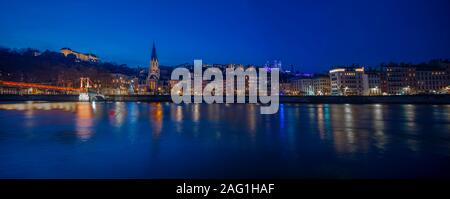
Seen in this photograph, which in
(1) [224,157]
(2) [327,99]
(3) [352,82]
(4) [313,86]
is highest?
(3) [352,82]

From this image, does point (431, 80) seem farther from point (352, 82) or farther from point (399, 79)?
point (352, 82)

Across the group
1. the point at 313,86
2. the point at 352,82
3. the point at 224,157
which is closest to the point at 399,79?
the point at 352,82

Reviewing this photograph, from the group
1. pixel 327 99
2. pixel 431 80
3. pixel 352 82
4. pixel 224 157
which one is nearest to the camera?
pixel 224 157

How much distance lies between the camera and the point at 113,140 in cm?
1175

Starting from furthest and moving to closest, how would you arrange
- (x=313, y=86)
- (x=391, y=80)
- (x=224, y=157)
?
(x=313, y=86) → (x=391, y=80) → (x=224, y=157)

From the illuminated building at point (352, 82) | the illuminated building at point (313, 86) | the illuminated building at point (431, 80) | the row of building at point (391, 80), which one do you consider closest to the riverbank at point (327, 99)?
the row of building at point (391, 80)

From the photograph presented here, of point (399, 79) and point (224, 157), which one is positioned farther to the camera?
point (399, 79)

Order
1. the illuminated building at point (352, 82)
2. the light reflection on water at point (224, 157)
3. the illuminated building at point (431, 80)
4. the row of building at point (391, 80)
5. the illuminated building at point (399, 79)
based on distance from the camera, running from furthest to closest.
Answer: the illuminated building at point (352, 82)
the illuminated building at point (399, 79)
the row of building at point (391, 80)
the illuminated building at point (431, 80)
the light reflection on water at point (224, 157)

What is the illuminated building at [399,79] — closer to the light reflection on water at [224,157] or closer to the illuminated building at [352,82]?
the illuminated building at [352,82]

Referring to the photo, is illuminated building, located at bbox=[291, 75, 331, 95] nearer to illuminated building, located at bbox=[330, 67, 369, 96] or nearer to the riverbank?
illuminated building, located at bbox=[330, 67, 369, 96]

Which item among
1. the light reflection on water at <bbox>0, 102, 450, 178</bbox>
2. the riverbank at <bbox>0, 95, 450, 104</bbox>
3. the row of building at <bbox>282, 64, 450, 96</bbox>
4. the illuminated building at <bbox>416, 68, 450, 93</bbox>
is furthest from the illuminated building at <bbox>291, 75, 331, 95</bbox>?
the light reflection on water at <bbox>0, 102, 450, 178</bbox>

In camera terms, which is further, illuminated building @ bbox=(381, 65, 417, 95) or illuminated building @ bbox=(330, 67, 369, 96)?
illuminated building @ bbox=(330, 67, 369, 96)
